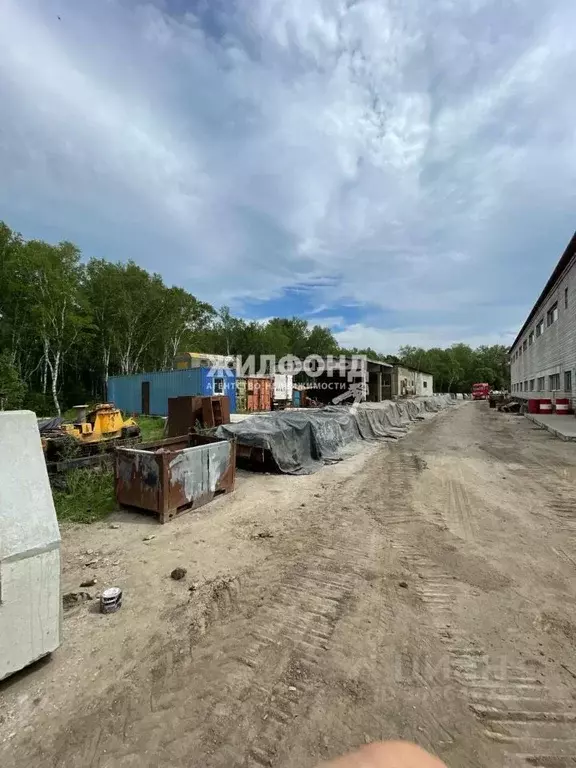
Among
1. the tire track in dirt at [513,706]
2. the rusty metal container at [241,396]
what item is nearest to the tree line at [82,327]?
the rusty metal container at [241,396]

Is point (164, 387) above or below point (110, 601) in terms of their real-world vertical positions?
above

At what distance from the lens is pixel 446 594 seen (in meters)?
3.33

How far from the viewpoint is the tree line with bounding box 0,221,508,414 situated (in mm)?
23625

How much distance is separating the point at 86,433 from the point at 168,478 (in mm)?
4743

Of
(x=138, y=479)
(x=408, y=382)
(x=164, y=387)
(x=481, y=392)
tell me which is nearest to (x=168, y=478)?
(x=138, y=479)

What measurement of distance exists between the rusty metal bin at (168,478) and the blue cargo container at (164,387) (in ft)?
48.2

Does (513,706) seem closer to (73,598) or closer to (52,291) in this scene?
(73,598)

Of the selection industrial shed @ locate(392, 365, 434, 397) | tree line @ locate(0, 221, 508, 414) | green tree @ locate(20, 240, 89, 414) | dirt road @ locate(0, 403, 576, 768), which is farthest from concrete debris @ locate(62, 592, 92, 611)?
industrial shed @ locate(392, 365, 434, 397)

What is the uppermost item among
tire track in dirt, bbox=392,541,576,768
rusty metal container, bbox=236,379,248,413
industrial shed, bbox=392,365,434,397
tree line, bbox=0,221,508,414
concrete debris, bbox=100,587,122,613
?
tree line, bbox=0,221,508,414

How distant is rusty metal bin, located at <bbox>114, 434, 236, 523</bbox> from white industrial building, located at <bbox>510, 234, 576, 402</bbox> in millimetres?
17763

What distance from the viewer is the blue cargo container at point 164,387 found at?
Answer: 2050 centimetres

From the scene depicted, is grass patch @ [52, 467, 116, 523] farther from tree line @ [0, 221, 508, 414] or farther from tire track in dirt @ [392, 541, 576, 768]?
tree line @ [0, 221, 508, 414]

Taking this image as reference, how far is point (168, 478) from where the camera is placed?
513cm

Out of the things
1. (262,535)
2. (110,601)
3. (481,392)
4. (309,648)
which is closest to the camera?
(309,648)
